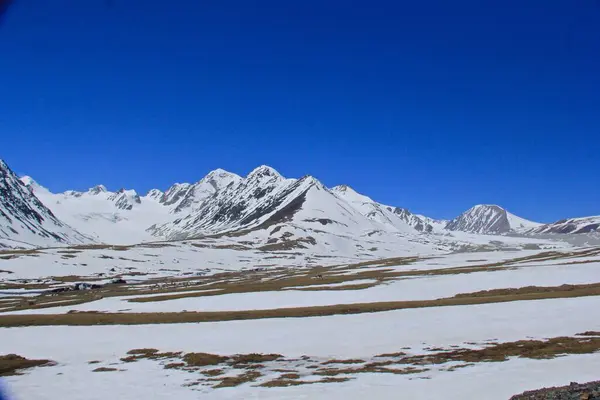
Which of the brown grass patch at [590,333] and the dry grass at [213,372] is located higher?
the dry grass at [213,372]

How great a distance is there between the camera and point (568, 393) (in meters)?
18.3

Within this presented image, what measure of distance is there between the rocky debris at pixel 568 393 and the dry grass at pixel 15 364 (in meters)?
29.4

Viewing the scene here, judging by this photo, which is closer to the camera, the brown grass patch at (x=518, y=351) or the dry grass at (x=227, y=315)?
the brown grass patch at (x=518, y=351)

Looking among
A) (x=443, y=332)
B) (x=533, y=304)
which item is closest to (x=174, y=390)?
(x=443, y=332)

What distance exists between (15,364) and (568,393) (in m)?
33.4

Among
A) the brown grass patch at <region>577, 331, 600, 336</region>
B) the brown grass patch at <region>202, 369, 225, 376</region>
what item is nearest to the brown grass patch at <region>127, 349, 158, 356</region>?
the brown grass patch at <region>202, 369, 225, 376</region>

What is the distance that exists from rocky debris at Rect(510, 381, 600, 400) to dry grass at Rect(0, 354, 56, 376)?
29413 millimetres

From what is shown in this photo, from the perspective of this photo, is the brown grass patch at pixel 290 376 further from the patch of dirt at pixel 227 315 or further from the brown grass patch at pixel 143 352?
the patch of dirt at pixel 227 315

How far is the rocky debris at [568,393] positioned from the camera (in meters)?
17.4

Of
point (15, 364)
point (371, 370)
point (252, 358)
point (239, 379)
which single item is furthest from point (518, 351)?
point (15, 364)

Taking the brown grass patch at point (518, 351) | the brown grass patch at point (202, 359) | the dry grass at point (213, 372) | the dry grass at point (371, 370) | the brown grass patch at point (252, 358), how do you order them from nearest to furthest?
the dry grass at point (371, 370) < the brown grass patch at point (518, 351) < the dry grass at point (213, 372) < the brown grass patch at point (202, 359) < the brown grass patch at point (252, 358)

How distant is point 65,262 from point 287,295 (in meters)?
143

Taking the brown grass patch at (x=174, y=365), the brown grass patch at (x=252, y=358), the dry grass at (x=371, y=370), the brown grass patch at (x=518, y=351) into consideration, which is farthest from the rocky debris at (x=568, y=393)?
the brown grass patch at (x=174, y=365)

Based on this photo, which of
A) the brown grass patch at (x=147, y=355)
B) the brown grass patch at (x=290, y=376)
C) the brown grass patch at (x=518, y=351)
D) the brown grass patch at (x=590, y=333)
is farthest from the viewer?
the brown grass patch at (x=147, y=355)
